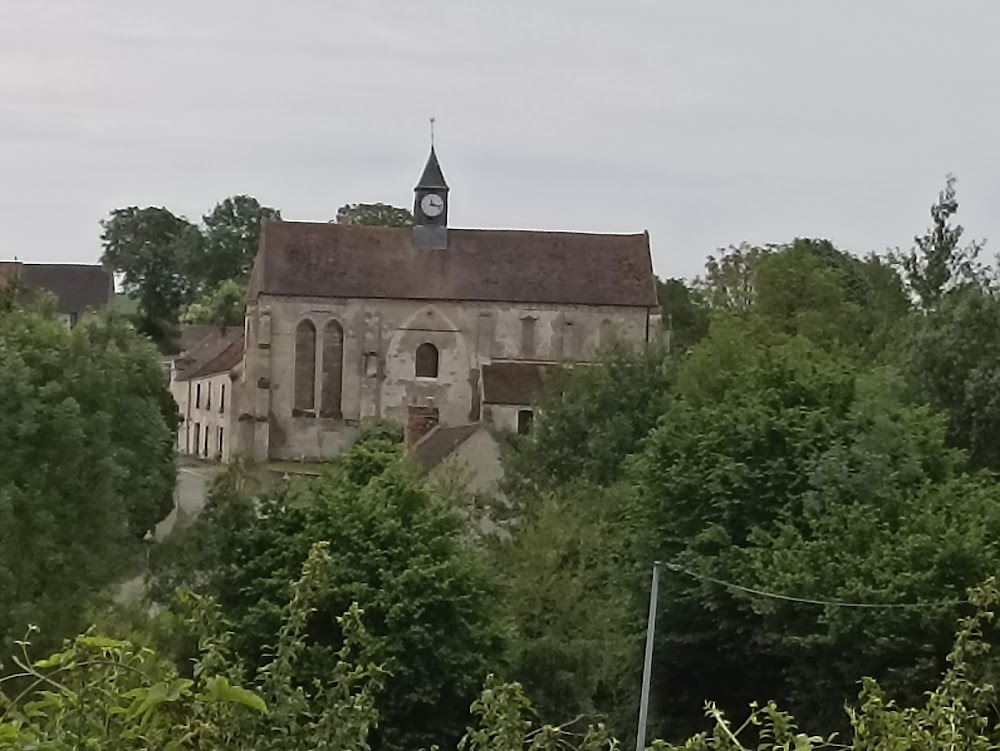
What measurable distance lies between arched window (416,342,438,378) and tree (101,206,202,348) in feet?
103

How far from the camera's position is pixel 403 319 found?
5722 centimetres

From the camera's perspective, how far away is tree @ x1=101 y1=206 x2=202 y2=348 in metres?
89.2

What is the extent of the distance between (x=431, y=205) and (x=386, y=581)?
39.5 meters

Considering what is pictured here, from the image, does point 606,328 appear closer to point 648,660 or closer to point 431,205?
point 431,205

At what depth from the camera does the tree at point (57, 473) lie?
22047mm

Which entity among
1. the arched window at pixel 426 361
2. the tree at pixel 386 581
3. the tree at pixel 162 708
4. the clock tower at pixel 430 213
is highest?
the clock tower at pixel 430 213

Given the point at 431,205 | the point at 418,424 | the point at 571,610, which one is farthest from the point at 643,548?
the point at 431,205

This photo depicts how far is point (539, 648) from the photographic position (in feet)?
75.8

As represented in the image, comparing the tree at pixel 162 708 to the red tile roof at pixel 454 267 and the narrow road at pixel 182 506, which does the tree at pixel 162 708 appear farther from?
the red tile roof at pixel 454 267

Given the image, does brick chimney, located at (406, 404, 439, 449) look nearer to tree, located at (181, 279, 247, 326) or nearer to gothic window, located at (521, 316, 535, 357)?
gothic window, located at (521, 316, 535, 357)

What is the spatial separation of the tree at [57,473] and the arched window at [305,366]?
1190 inches

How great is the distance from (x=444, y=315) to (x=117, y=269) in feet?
151

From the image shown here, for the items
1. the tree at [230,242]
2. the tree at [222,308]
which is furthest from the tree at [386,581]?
the tree at [230,242]

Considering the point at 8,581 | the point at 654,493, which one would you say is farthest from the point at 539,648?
the point at 8,581
